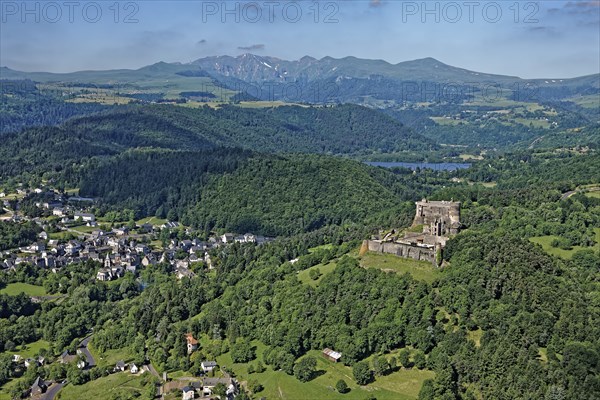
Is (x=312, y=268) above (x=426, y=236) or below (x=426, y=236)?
below

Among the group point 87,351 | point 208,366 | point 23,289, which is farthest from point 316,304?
point 23,289

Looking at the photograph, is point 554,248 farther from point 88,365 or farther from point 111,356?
point 88,365

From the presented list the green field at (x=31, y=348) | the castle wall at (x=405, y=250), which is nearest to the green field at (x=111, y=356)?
the green field at (x=31, y=348)

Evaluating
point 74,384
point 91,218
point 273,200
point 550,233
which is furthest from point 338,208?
point 74,384

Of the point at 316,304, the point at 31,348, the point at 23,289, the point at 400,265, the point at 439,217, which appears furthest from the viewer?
the point at 23,289

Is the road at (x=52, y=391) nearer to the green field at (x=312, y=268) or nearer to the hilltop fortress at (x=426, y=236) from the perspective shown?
the green field at (x=312, y=268)

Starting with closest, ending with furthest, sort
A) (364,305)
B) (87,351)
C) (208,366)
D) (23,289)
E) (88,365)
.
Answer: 1. (208,366)
2. (364,305)
3. (88,365)
4. (87,351)
5. (23,289)

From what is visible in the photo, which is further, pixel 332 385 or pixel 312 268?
pixel 312 268
